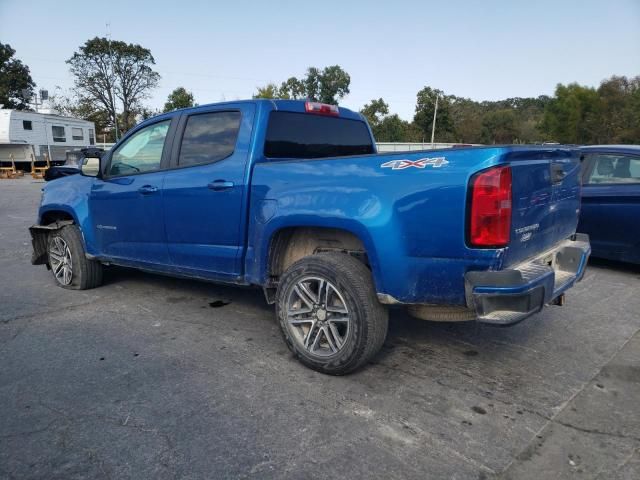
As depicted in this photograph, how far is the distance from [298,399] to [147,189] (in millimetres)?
2385

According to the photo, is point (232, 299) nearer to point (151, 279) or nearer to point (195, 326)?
point (195, 326)

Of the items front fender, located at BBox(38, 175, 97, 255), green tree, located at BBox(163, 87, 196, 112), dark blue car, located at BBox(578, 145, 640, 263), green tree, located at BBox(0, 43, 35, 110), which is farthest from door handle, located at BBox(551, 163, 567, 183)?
green tree, located at BBox(0, 43, 35, 110)

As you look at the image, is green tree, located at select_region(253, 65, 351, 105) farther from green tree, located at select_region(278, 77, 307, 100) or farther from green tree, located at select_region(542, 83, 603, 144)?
green tree, located at select_region(542, 83, 603, 144)

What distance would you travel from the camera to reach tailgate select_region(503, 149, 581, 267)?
2.65m

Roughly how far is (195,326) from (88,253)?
5.70 ft

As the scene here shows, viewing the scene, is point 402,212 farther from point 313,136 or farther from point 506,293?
point 313,136

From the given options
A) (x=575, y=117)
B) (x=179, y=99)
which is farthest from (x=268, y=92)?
(x=575, y=117)

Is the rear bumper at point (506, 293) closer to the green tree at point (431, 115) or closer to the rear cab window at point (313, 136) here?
the rear cab window at point (313, 136)

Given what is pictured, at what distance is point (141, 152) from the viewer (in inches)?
176

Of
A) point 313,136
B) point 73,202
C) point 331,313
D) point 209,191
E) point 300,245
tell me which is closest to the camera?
point 331,313

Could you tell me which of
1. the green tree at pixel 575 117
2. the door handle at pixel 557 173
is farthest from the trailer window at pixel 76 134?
the green tree at pixel 575 117

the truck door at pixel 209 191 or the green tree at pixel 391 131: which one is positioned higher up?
the green tree at pixel 391 131

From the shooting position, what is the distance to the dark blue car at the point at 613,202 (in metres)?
5.66

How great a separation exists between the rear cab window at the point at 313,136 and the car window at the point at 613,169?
10.7ft
